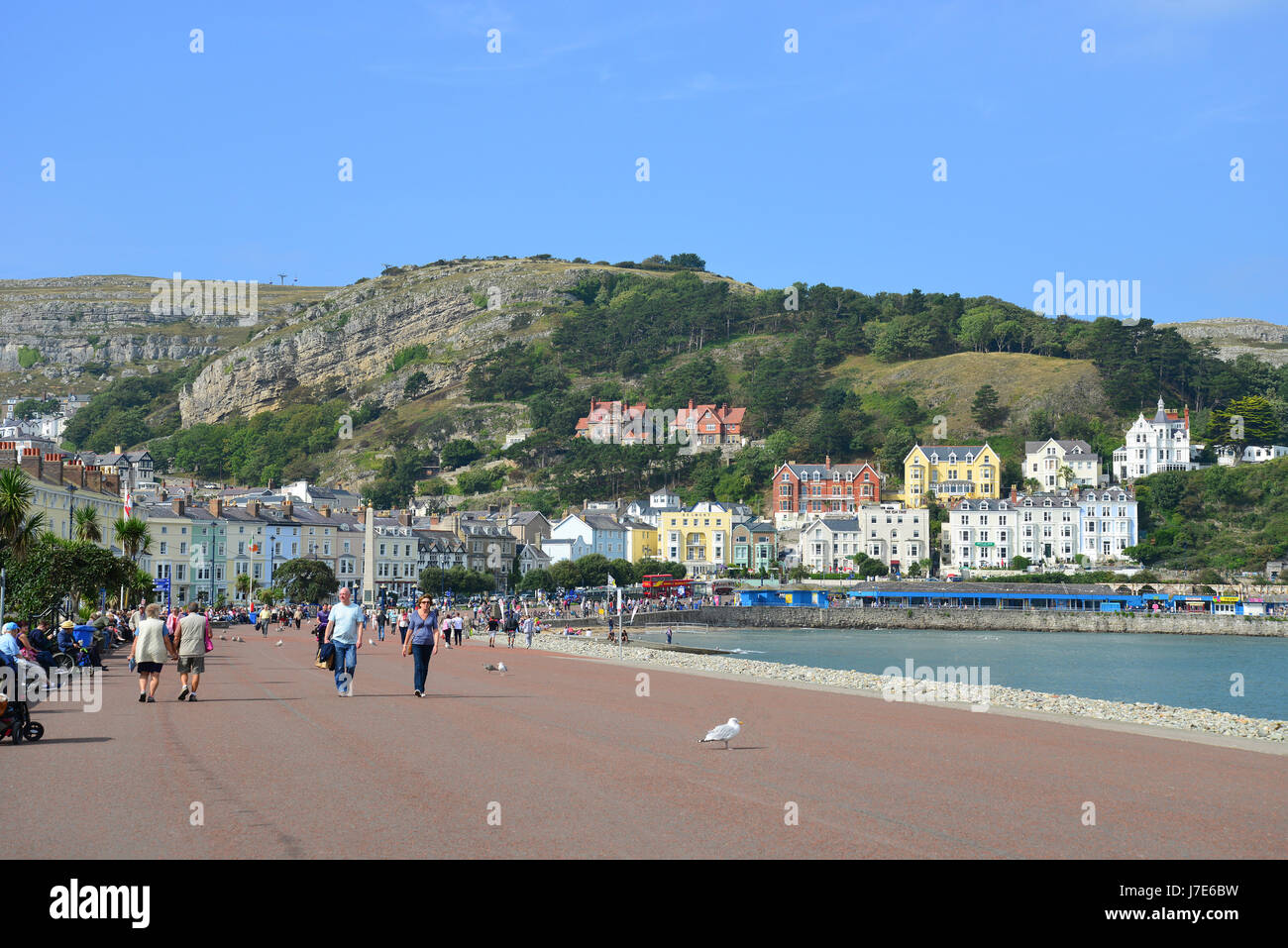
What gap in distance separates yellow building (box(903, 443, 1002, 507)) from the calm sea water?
40.2 meters

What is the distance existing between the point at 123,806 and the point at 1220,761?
33.1 feet

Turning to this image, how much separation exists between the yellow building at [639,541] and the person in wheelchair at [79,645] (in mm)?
112063

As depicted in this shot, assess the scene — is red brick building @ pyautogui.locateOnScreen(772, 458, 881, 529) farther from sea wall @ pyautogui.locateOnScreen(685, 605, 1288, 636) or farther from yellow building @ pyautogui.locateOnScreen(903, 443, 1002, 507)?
sea wall @ pyautogui.locateOnScreen(685, 605, 1288, 636)

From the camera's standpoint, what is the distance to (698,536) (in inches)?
5443

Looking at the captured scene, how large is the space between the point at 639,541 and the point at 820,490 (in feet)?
71.5

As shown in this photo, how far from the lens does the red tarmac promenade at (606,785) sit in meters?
7.70

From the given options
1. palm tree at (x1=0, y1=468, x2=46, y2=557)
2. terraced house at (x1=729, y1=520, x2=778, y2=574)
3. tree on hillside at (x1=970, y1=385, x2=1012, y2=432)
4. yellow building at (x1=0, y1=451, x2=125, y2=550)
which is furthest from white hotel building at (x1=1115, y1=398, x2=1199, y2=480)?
palm tree at (x1=0, y1=468, x2=46, y2=557)

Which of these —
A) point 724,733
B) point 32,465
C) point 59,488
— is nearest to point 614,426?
point 59,488

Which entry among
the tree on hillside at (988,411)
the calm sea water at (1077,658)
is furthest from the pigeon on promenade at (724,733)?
the tree on hillside at (988,411)

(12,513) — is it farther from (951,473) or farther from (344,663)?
(951,473)

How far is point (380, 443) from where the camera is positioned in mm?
189875

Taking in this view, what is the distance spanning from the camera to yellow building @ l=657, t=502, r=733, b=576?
137 m

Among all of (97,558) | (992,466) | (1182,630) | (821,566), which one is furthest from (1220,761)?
(992,466)
